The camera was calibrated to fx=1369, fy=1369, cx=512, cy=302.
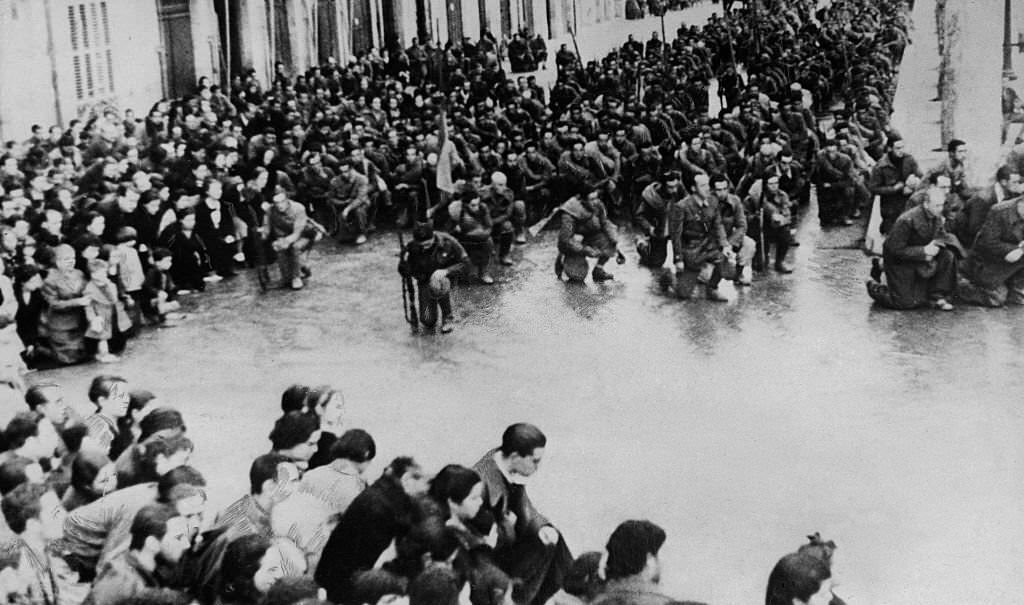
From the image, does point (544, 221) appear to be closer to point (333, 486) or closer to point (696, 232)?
point (696, 232)

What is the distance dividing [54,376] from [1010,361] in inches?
214

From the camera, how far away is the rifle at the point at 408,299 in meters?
8.80

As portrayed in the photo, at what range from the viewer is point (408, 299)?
29.8 ft

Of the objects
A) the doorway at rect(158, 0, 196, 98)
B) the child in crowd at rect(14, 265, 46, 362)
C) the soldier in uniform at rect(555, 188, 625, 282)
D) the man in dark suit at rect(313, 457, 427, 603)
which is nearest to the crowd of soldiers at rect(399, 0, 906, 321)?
the soldier in uniform at rect(555, 188, 625, 282)

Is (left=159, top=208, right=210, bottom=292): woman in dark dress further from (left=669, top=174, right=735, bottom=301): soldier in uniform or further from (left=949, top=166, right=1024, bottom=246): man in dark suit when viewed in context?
(left=949, top=166, right=1024, bottom=246): man in dark suit

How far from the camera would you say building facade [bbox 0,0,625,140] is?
9805 mm

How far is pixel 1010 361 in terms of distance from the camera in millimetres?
7145

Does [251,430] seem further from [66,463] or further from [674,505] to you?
[674,505]

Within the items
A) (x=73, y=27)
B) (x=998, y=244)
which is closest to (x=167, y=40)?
(x=73, y=27)

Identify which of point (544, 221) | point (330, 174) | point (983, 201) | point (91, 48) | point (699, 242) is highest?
point (91, 48)

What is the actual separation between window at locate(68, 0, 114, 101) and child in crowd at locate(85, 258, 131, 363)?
2566mm

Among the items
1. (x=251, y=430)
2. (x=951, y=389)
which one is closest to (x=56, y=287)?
(x=251, y=430)

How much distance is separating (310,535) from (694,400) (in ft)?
9.23

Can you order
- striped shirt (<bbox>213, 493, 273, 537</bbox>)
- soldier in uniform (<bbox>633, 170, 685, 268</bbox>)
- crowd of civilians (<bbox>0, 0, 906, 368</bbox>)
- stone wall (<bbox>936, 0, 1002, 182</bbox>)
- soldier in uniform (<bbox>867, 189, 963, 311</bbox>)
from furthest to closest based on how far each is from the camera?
1. soldier in uniform (<bbox>633, 170, 685, 268</bbox>)
2. crowd of civilians (<bbox>0, 0, 906, 368</bbox>)
3. soldier in uniform (<bbox>867, 189, 963, 311</bbox>)
4. stone wall (<bbox>936, 0, 1002, 182</bbox>)
5. striped shirt (<bbox>213, 493, 273, 537</bbox>)
